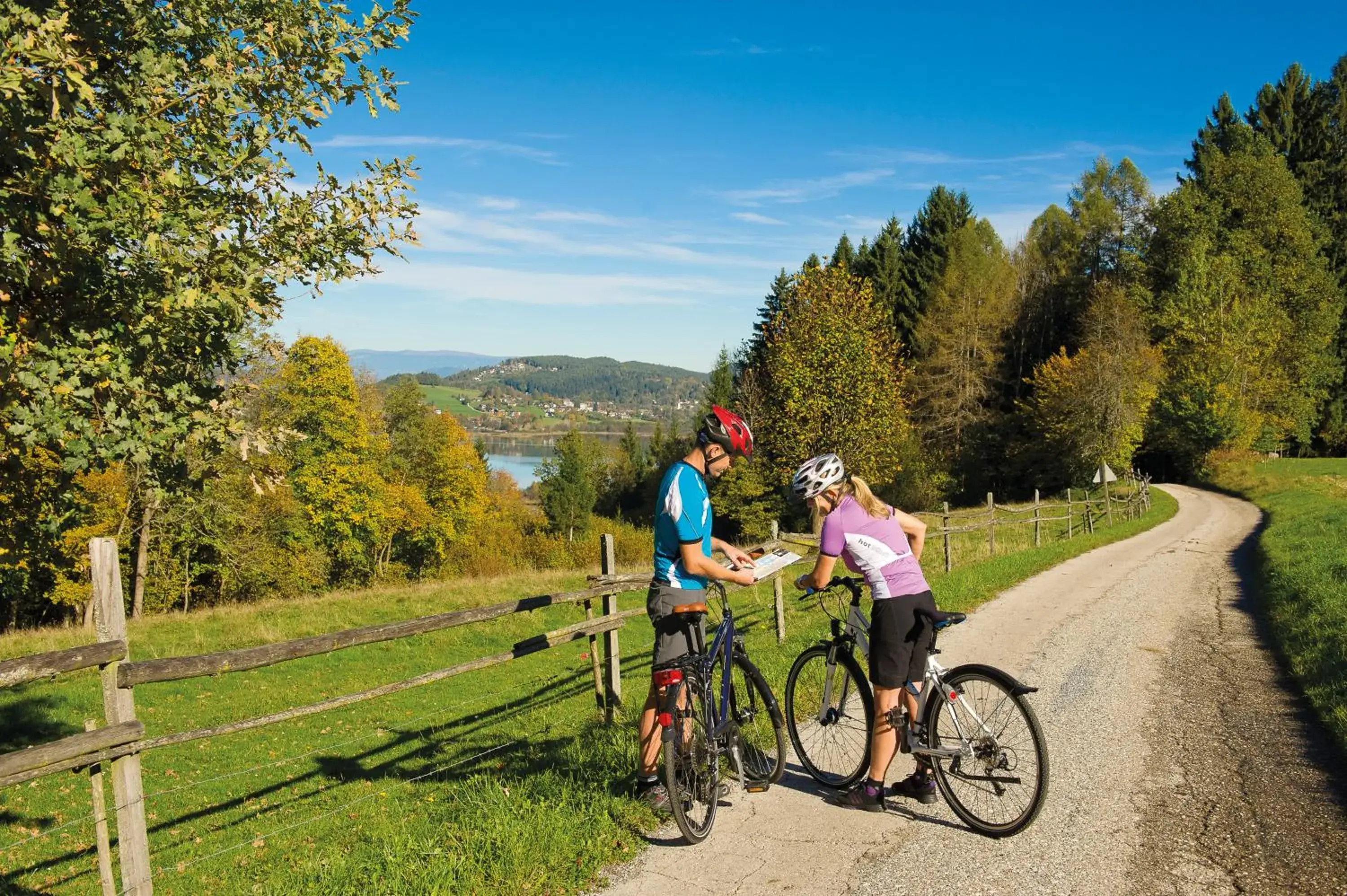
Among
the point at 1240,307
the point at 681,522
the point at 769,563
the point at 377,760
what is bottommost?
the point at 377,760

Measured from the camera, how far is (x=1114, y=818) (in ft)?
16.3

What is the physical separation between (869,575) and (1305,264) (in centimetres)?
6128

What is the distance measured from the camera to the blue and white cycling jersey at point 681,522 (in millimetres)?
4824

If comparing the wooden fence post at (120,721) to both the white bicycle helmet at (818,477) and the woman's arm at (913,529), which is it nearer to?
the white bicycle helmet at (818,477)

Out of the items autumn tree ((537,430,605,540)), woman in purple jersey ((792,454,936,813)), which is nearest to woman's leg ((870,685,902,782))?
woman in purple jersey ((792,454,936,813))

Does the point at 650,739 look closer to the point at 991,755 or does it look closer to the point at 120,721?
the point at 991,755

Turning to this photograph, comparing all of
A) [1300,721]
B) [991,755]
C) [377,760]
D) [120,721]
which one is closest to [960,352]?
[1300,721]

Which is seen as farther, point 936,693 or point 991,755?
point 936,693

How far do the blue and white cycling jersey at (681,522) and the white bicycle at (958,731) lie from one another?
100cm

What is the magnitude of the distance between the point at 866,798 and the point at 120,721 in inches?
171

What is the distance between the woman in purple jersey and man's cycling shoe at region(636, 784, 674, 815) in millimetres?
1177

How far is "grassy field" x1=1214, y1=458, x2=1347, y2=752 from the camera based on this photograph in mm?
7457

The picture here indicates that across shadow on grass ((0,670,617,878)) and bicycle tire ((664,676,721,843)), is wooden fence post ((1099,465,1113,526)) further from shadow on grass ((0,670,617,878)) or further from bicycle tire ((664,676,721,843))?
bicycle tire ((664,676,721,843))

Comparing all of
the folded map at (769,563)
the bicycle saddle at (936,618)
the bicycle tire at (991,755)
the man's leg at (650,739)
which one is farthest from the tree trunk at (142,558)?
the bicycle tire at (991,755)
